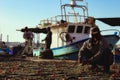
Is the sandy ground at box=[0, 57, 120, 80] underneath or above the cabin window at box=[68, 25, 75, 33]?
underneath

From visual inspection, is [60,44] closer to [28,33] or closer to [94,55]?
[28,33]

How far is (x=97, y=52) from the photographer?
10.2 metres

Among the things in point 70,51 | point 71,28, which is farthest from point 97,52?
point 71,28

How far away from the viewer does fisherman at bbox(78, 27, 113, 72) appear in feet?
32.3

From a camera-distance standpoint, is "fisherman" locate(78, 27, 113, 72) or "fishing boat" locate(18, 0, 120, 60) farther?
"fishing boat" locate(18, 0, 120, 60)

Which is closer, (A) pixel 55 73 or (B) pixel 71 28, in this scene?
(A) pixel 55 73

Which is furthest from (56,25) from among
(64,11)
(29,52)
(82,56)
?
(82,56)

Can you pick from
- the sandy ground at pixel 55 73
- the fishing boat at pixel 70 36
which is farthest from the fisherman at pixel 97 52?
the fishing boat at pixel 70 36

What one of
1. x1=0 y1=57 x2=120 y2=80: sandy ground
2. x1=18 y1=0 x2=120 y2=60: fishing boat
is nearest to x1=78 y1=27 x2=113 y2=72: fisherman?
x1=0 y1=57 x2=120 y2=80: sandy ground

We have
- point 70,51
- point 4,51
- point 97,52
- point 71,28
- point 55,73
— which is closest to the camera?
point 55,73

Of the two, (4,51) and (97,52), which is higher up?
(97,52)

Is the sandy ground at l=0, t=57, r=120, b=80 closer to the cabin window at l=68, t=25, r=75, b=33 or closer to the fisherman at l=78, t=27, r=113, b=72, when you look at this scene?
the fisherman at l=78, t=27, r=113, b=72

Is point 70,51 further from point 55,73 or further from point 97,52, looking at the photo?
point 55,73

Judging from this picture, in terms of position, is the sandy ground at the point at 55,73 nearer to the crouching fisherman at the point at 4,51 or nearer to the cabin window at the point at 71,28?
the crouching fisherman at the point at 4,51
